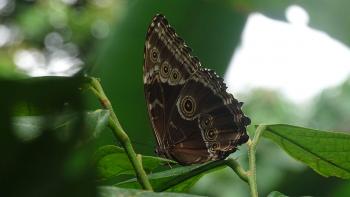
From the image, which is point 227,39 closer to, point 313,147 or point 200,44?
point 200,44

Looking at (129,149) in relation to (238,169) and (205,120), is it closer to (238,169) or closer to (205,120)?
(238,169)

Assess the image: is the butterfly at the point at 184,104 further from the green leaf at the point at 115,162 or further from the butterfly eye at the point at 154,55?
the green leaf at the point at 115,162

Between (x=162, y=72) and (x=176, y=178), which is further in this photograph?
(x=162, y=72)

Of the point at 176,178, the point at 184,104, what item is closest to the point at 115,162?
the point at 176,178

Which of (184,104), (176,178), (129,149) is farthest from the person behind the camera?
(184,104)

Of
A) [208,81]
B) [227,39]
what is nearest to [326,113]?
[227,39]

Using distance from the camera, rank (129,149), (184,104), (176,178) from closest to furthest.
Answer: (129,149) < (176,178) < (184,104)
